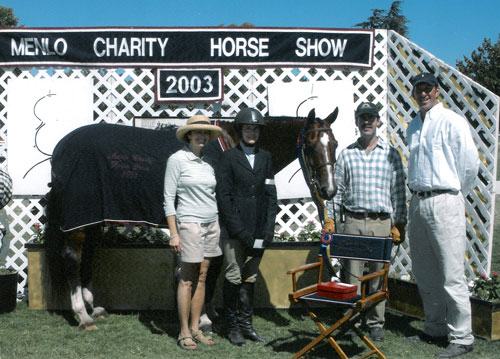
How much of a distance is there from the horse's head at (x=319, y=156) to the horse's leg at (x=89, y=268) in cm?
200

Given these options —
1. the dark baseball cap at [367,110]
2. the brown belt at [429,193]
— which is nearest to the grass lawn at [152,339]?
the brown belt at [429,193]

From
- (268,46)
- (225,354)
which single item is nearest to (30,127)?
(268,46)

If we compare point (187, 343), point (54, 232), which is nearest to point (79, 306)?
point (54, 232)

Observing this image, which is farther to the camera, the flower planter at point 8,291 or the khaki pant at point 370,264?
the flower planter at point 8,291

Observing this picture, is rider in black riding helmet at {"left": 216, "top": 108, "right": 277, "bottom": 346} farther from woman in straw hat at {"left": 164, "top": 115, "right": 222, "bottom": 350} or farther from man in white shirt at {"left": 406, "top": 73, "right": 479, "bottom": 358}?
man in white shirt at {"left": 406, "top": 73, "right": 479, "bottom": 358}

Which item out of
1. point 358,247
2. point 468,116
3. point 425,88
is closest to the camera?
point 358,247

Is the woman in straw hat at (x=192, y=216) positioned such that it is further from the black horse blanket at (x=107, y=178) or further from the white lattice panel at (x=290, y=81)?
the white lattice panel at (x=290, y=81)

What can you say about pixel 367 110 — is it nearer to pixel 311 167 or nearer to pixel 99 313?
pixel 311 167

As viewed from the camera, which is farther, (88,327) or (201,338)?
(88,327)

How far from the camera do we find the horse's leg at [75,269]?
5.44 metres

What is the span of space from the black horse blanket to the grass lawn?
2.90 feet

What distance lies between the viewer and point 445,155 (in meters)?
4.67

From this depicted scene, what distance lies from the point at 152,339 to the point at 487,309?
2622 mm

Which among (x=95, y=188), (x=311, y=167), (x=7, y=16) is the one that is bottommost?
(x=95, y=188)
